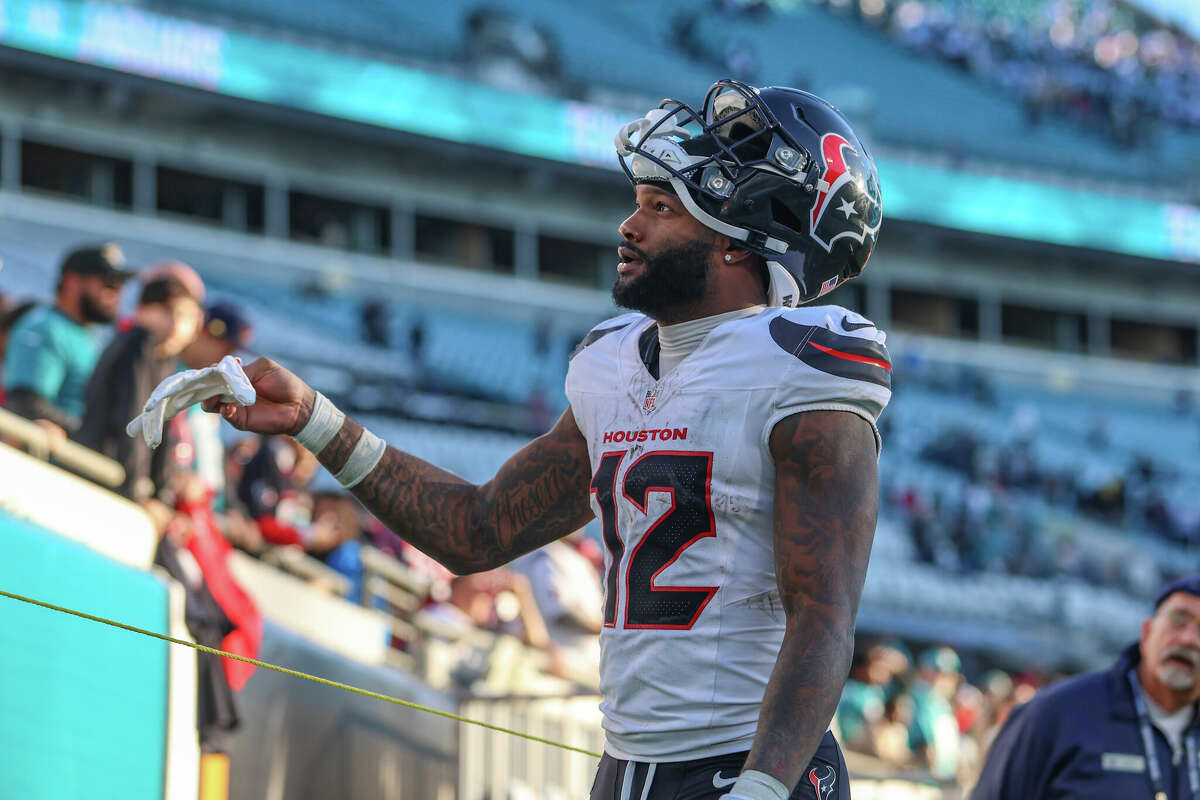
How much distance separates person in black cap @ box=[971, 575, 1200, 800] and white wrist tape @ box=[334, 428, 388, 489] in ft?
8.02

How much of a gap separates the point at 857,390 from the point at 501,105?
71.3ft

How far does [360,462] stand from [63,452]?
2.16 meters

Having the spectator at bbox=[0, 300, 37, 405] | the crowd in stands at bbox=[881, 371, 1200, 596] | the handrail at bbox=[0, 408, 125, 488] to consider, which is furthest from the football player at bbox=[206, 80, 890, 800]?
the crowd in stands at bbox=[881, 371, 1200, 596]

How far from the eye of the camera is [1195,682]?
4344 mm

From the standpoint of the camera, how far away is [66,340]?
209 inches

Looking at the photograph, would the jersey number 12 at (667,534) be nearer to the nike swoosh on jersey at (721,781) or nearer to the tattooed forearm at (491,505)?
the nike swoosh on jersey at (721,781)

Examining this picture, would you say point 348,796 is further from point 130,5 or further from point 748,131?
point 130,5

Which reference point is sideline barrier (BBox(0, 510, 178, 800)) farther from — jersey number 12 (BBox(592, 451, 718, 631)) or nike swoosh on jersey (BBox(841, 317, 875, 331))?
nike swoosh on jersey (BBox(841, 317, 875, 331))

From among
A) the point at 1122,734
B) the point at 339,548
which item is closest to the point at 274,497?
the point at 339,548

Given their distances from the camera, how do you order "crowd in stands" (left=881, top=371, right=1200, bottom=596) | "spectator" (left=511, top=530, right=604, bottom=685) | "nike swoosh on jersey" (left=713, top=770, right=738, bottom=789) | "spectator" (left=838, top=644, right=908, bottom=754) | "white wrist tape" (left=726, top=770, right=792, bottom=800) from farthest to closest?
"crowd in stands" (left=881, top=371, right=1200, bottom=596)
"spectator" (left=838, top=644, right=908, bottom=754)
"spectator" (left=511, top=530, right=604, bottom=685)
"nike swoosh on jersey" (left=713, top=770, right=738, bottom=789)
"white wrist tape" (left=726, top=770, right=792, bottom=800)

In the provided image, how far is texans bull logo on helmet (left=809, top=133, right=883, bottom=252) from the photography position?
8.28 ft

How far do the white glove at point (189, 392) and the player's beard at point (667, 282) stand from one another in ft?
1.97

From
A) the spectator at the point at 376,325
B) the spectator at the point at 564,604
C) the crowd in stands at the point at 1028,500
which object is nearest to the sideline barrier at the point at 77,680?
the spectator at the point at 564,604

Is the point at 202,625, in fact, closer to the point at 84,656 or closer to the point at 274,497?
the point at 84,656
